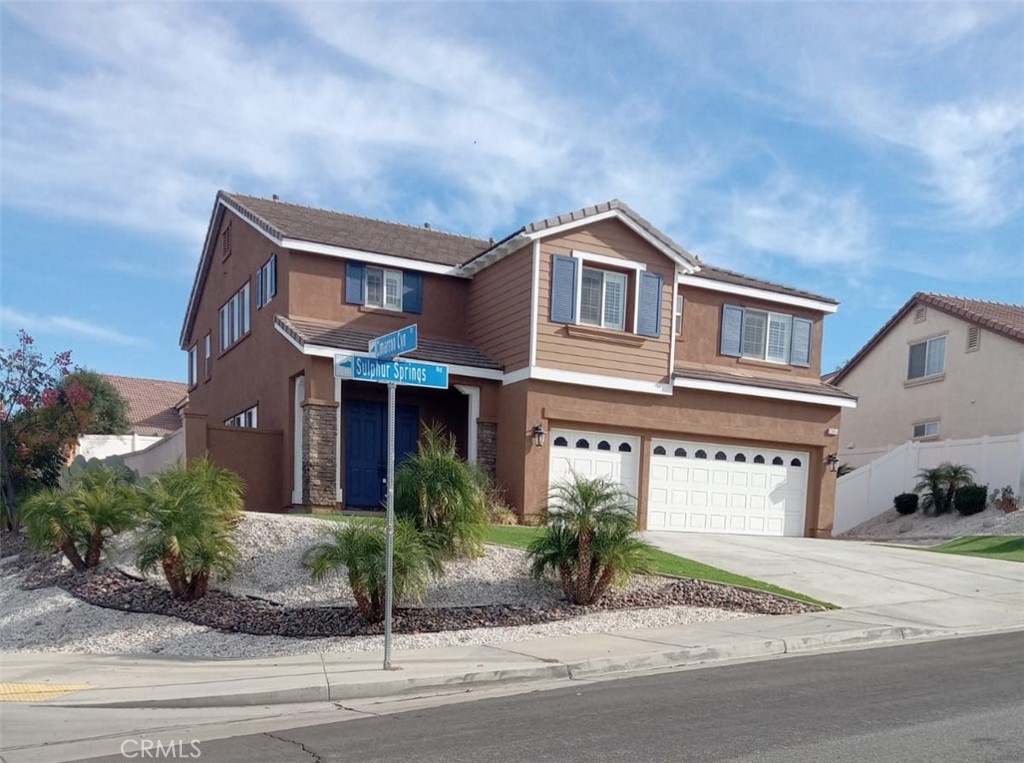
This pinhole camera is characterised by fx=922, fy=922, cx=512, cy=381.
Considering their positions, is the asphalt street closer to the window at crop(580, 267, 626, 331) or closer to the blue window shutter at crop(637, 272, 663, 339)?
the window at crop(580, 267, 626, 331)

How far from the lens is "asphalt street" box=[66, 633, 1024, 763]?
6227 mm

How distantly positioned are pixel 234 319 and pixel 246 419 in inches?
123

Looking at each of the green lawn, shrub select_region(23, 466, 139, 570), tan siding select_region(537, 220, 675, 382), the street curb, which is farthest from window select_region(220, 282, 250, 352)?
the green lawn

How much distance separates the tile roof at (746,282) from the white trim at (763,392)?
267 centimetres

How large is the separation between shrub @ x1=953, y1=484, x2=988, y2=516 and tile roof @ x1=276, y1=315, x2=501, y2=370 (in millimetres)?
12889

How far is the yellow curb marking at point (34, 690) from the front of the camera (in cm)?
835

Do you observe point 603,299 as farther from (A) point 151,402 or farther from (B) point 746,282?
(A) point 151,402

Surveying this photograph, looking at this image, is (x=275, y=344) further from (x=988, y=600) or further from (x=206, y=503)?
(x=988, y=600)

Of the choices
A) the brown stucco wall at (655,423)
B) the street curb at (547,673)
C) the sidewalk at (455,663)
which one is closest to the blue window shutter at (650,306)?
the brown stucco wall at (655,423)

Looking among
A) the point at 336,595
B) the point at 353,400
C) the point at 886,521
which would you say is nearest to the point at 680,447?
the point at 353,400

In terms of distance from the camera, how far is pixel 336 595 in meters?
11.9

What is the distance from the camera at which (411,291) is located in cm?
2084

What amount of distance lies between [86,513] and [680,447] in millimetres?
12098

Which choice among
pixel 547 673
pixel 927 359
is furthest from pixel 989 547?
pixel 547 673
